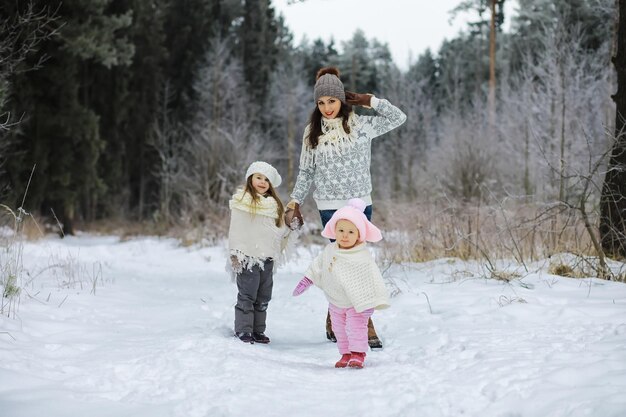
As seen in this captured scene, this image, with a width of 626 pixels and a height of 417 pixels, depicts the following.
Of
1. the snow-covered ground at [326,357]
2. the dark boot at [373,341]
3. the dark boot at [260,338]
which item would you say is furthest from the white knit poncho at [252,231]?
the dark boot at [373,341]

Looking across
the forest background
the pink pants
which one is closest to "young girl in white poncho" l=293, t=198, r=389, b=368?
the pink pants

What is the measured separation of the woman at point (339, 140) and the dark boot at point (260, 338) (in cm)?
50

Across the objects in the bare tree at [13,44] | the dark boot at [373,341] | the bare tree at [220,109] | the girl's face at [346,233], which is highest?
the bare tree at [220,109]

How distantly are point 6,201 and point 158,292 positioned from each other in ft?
35.4

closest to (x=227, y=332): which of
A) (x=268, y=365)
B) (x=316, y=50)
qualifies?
(x=268, y=365)

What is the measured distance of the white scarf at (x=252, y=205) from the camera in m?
4.36

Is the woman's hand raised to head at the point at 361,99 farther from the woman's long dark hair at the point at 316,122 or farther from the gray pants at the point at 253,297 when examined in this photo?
the gray pants at the point at 253,297

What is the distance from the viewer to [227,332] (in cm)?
443

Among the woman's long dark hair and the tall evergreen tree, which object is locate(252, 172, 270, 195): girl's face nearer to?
the woman's long dark hair

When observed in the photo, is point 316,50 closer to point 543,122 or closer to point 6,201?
point 543,122

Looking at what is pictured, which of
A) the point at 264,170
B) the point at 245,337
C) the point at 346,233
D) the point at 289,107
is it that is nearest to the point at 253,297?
the point at 245,337

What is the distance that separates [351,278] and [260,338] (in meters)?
1.15

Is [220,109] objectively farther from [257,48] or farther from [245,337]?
[245,337]

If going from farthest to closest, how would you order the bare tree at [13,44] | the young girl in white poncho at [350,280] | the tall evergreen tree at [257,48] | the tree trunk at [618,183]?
the tall evergreen tree at [257,48], the bare tree at [13,44], the tree trunk at [618,183], the young girl in white poncho at [350,280]
